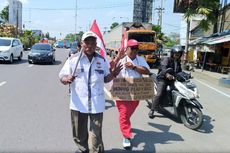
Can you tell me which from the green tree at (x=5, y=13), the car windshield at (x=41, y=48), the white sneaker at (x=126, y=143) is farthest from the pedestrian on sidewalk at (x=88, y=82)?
the green tree at (x=5, y=13)

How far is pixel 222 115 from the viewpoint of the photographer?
24.0ft

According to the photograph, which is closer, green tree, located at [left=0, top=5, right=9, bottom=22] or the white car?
the white car

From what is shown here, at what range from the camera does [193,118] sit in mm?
5930

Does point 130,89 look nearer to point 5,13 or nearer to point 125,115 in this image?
point 125,115

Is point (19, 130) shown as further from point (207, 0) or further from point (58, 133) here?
point (207, 0)

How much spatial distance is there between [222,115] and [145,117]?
2136mm

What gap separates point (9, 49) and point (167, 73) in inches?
582

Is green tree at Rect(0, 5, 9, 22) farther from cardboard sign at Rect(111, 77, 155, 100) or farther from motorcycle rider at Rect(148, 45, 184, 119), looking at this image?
cardboard sign at Rect(111, 77, 155, 100)

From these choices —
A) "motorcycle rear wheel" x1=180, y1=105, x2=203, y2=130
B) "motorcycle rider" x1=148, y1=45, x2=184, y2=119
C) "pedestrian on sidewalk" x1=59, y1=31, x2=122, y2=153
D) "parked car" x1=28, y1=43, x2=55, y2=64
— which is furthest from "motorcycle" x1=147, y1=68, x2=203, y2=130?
"parked car" x1=28, y1=43, x2=55, y2=64

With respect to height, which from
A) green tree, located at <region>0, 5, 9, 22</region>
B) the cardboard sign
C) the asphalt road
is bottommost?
the asphalt road

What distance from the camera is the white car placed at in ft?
60.2

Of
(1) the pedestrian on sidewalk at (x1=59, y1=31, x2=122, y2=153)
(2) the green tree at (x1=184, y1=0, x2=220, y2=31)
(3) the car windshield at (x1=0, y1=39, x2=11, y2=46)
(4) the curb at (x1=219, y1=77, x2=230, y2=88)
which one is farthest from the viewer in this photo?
(2) the green tree at (x1=184, y1=0, x2=220, y2=31)

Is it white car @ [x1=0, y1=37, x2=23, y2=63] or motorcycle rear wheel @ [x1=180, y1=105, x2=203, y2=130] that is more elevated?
white car @ [x1=0, y1=37, x2=23, y2=63]

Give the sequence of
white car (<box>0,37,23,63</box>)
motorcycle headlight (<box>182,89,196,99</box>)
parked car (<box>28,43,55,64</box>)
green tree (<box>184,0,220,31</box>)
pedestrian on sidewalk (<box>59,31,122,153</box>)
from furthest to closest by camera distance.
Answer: green tree (<box>184,0,220,31</box>), parked car (<box>28,43,55,64</box>), white car (<box>0,37,23,63</box>), motorcycle headlight (<box>182,89,196,99</box>), pedestrian on sidewalk (<box>59,31,122,153</box>)
